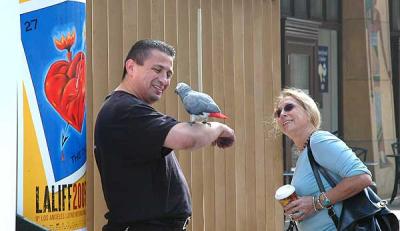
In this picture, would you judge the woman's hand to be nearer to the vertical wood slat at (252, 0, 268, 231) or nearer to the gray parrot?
the gray parrot

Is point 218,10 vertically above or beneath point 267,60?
above

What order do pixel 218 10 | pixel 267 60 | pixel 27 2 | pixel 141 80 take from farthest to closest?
pixel 267 60, pixel 218 10, pixel 141 80, pixel 27 2

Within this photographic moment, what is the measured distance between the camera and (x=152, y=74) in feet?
11.7

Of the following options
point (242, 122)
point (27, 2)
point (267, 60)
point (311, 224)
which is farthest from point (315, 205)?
point (267, 60)

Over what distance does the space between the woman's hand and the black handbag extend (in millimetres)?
96

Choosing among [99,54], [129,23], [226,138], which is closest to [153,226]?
[226,138]

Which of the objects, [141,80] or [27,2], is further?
[141,80]

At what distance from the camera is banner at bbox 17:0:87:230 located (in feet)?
10.9

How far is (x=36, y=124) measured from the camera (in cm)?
338

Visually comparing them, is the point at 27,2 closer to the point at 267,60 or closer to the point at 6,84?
the point at 6,84

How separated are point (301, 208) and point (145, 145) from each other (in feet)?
3.55

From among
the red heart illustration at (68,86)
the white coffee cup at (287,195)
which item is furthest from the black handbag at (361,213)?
the red heart illustration at (68,86)

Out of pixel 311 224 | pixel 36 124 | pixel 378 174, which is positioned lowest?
pixel 378 174

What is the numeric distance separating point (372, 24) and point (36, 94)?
10.2 metres
